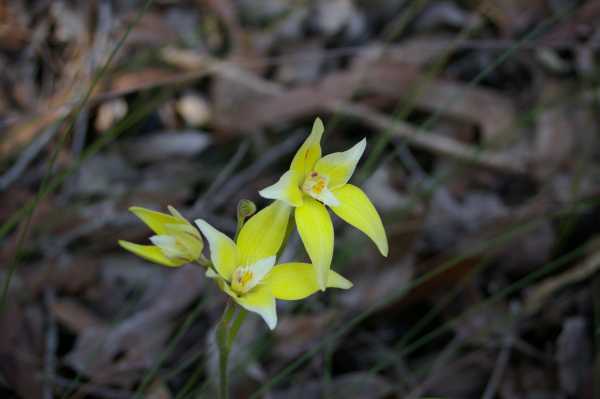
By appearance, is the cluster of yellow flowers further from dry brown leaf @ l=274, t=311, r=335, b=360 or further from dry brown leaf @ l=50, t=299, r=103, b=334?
dry brown leaf @ l=50, t=299, r=103, b=334

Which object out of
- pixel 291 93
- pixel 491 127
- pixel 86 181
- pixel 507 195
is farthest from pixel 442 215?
pixel 86 181

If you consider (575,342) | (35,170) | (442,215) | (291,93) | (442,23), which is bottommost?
(575,342)

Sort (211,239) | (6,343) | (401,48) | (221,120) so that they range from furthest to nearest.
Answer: (401,48), (221,120), (6,343), (211,239)

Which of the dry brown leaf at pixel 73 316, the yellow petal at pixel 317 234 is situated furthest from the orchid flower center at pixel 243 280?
the dry brown leaf at pixel 73 316

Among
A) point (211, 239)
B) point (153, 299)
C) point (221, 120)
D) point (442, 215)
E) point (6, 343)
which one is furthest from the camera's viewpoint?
point (221, 120)

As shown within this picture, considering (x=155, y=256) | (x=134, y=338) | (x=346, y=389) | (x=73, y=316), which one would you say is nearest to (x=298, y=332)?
(x=346, y=389)

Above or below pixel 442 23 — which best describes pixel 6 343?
below

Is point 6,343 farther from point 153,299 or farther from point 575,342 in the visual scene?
point 575,342

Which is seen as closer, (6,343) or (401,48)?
(6,343)
